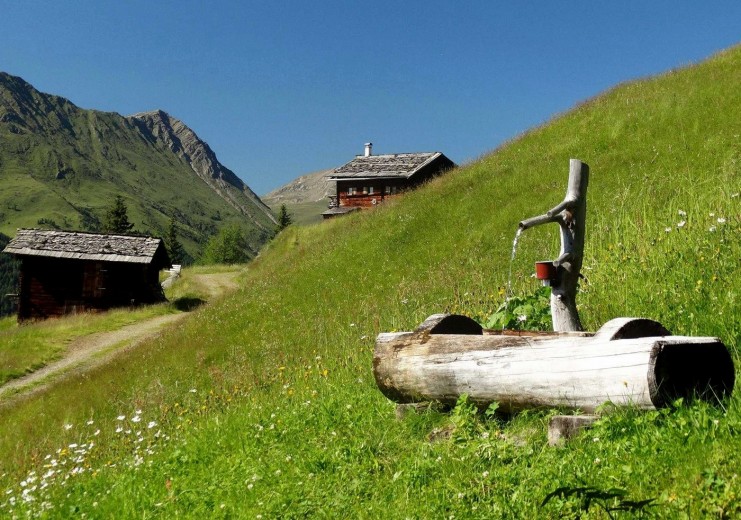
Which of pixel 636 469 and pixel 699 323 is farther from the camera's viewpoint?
pixel 699 323

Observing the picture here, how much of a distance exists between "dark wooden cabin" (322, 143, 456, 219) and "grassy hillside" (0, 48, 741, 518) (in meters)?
29.4

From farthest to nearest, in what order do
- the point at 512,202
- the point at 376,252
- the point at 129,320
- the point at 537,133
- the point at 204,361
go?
the point at 129,320, the point at 537,133, the point at 376,252, the point at 512,202, the point at 204,361

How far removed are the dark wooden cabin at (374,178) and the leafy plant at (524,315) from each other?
4156cm

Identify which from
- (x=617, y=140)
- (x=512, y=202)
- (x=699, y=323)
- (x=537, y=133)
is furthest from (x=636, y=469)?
(x=537, y=133)

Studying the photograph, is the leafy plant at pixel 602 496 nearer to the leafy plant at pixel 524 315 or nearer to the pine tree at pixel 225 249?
the leafy plant at pixel 524 315

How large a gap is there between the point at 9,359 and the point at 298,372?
18.2 metres

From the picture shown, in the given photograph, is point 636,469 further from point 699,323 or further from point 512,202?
point 512,202

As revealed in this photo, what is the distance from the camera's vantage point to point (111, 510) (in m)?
5.53

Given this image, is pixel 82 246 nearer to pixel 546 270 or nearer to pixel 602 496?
pixel 546 270

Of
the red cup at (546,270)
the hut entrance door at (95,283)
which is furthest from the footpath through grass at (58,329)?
the red cup at (546,270)

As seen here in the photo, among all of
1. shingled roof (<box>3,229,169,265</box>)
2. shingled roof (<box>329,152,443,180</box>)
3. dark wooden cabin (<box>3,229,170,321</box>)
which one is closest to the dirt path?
dark wooden cabin (<box>3,229,170,321</box>)

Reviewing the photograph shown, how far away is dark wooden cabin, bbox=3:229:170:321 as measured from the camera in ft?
109

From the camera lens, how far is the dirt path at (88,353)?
19328 mm

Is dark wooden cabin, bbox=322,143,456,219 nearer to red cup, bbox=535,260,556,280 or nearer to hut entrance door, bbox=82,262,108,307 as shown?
hut entrance door, bbox=82,262,108,307
